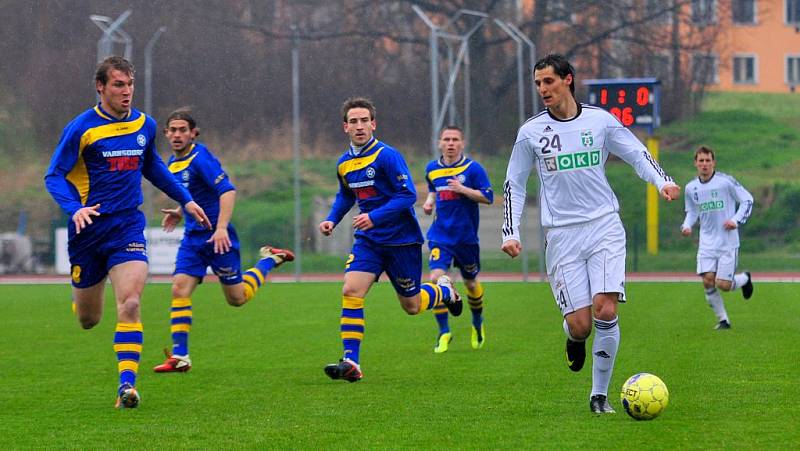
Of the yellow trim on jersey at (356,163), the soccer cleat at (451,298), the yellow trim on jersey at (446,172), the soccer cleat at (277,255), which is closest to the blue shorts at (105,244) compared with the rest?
the yellow trim on jersey at (356,163)

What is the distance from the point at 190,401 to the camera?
8422 mm

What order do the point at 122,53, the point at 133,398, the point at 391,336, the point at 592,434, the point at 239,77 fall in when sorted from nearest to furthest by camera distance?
the point at 592,434 < the point at 133,398 < the point at 391,336 < the point at 122,53 < the point at 239,77

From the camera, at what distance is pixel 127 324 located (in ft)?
26.6

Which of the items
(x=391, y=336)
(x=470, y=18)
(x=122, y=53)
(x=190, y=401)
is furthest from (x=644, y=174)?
(x=470, y=18)

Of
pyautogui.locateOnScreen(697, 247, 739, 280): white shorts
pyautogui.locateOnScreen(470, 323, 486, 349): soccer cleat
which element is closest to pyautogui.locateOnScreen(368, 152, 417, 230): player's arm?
pyautogui.locateOnScreen(470, 323, 486, 349): soccer cleat

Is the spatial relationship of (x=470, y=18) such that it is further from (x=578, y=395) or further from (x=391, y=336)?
(x=578, y=395)

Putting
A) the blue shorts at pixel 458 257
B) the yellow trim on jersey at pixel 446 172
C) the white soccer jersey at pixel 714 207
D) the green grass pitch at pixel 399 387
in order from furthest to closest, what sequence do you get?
the white soccer jersey at pixel 714 207 → the yellow trim on jersey at pixel 446 172 → the blue shorts at pixel 458 257 → the green grass pitch at pixel 399 387

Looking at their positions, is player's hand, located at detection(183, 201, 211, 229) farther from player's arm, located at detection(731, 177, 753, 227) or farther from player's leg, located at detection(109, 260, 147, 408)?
player's arm, located at detection(731, 177, 753, 227)

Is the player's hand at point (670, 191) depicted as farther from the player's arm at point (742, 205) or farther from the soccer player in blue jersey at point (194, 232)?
the player's arm at point (742, 205)

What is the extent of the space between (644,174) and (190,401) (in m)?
3.30

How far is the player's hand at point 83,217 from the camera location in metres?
7.57

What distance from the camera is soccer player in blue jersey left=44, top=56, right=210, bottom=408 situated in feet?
26.2

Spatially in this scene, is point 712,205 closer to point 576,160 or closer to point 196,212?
point 576,160

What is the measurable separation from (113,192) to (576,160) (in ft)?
9.58
